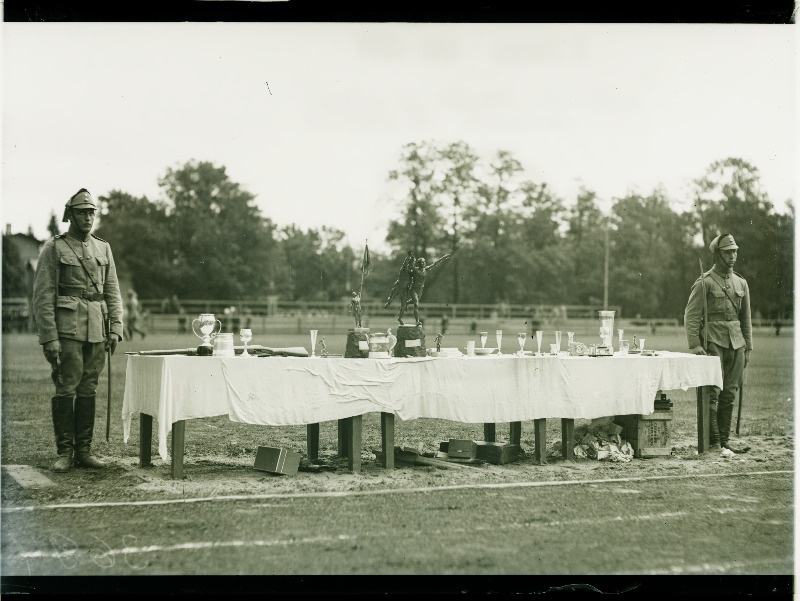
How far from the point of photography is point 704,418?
27.9 ft

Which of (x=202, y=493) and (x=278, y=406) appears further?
(x=278, y=406)

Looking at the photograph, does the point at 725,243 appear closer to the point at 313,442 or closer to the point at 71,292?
the point at 313,442

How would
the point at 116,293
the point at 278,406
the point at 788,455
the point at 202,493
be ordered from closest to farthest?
the point at 202,493 → the point at 278,406 → the point at 116,293 → the point at 788,455

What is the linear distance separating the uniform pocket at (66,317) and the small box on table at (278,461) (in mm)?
1839

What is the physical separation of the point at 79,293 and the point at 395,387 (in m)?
2.74

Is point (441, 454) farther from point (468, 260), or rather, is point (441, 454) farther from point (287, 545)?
point (468, 260)

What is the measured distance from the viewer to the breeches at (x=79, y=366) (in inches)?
284

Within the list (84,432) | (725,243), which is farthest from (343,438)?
(725,243)

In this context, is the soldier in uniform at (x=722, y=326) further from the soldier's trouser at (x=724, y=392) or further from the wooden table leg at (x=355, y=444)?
the wooden table leg at (x=355, y=444)

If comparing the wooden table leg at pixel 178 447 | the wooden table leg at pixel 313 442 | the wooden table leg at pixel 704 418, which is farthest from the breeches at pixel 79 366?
the wooden table leg at pixel 704 418

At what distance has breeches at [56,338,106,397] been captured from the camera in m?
7.22
